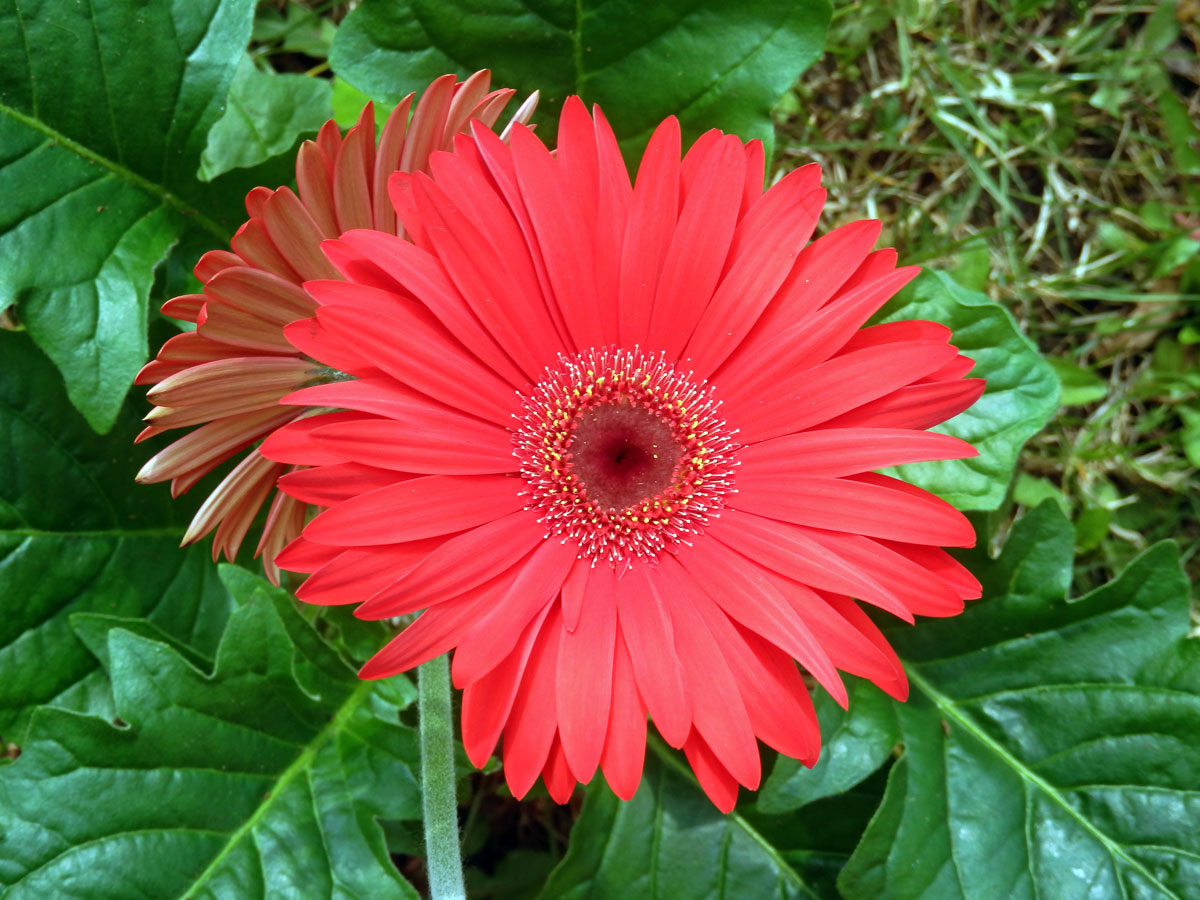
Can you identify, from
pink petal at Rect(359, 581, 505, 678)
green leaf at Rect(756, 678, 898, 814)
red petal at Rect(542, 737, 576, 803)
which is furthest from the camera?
green leaf at Rect(756, 678, 898, 814)

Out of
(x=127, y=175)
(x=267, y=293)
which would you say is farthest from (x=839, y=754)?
(x=127, y=175)

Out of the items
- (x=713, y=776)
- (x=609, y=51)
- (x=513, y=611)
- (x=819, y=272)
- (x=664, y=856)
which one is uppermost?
(x=609, y=51)

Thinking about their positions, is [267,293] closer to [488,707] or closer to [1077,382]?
[488,707]

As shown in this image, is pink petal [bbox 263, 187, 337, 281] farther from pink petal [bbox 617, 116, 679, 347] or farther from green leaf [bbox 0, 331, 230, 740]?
green leaf [bbox 0, 331, 230, 740]

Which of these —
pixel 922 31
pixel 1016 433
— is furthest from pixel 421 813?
pixel 922 31

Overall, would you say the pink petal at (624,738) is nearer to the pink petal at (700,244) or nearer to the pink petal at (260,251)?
the pink petal at (700,244)

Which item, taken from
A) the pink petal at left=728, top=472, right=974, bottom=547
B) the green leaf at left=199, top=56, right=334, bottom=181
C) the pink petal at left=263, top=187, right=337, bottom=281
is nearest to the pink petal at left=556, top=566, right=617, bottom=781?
the pink petal at left=728, top=472, right=974, bottom=547

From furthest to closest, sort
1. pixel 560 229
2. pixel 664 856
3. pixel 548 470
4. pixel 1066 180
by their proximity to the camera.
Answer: pixel 1066 180
pixel 664 856
pixel 548 470
pixel 560 229
